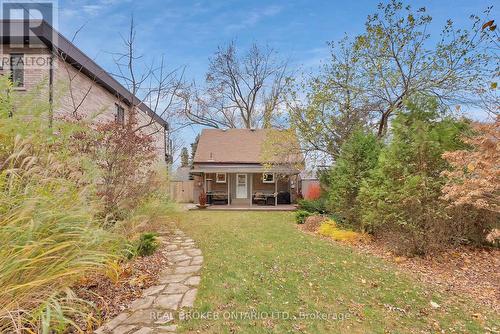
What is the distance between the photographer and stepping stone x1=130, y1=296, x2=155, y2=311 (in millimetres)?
3730

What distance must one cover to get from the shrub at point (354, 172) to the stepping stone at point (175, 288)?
21.5ft

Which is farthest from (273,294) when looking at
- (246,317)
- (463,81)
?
(463,81)

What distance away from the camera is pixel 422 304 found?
4.09 m

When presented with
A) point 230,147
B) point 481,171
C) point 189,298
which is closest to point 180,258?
point 189,298

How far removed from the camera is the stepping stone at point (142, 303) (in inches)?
147

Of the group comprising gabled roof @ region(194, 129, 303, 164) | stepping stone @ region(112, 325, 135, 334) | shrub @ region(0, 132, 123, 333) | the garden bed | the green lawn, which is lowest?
the garden bed

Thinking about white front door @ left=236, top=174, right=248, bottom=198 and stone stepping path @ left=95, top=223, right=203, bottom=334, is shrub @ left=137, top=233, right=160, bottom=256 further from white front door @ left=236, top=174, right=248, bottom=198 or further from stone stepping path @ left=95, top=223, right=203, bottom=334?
white front door @ left=236, top=174, right=248, bottom=198

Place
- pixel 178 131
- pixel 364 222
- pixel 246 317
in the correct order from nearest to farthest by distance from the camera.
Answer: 1. pixel 246 317
2. pixel 364 222
3. pixel 178 131

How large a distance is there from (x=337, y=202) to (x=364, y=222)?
2049mm

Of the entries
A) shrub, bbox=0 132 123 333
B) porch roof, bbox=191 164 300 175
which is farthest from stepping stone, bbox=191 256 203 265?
porch roof, bbox=191 164 300 175

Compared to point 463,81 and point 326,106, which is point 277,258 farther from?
point 463,81

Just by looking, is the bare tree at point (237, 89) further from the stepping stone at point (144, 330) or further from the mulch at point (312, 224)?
the stepping stone at point (144, 330)

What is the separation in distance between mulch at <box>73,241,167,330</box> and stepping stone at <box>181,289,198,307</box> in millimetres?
672

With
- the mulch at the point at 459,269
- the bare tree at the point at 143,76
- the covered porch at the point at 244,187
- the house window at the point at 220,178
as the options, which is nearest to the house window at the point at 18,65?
the bare tree at the point at 143,76
